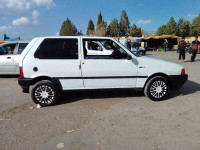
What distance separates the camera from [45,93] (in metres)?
4.30

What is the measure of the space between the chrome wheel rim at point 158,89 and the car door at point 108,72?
0.57m

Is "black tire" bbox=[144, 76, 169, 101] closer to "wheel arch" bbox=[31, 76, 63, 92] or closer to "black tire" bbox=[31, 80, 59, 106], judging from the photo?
"wheel arch" bbox=[31, 76, 63, 92]

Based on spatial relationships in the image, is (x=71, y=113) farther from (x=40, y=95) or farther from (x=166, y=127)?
(x=166, y=127)

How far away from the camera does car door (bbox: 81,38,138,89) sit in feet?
14.0

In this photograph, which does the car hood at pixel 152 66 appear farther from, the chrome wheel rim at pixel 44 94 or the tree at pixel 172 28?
the tree at pixel 172 28

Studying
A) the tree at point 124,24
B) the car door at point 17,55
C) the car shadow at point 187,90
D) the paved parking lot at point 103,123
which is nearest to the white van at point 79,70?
the paved parking lot at point 103,123

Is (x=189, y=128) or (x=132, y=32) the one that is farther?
(x=132, y=32)

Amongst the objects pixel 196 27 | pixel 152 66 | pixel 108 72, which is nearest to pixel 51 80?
pixel 108 72

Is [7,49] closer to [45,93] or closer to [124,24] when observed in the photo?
[45,93]

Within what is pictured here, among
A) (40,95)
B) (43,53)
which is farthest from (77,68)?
(40,95)

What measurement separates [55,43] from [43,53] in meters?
0.40

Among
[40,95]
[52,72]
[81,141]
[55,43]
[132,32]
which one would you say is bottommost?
[81,141]

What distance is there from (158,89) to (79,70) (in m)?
2.24

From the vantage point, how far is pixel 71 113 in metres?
3.91
